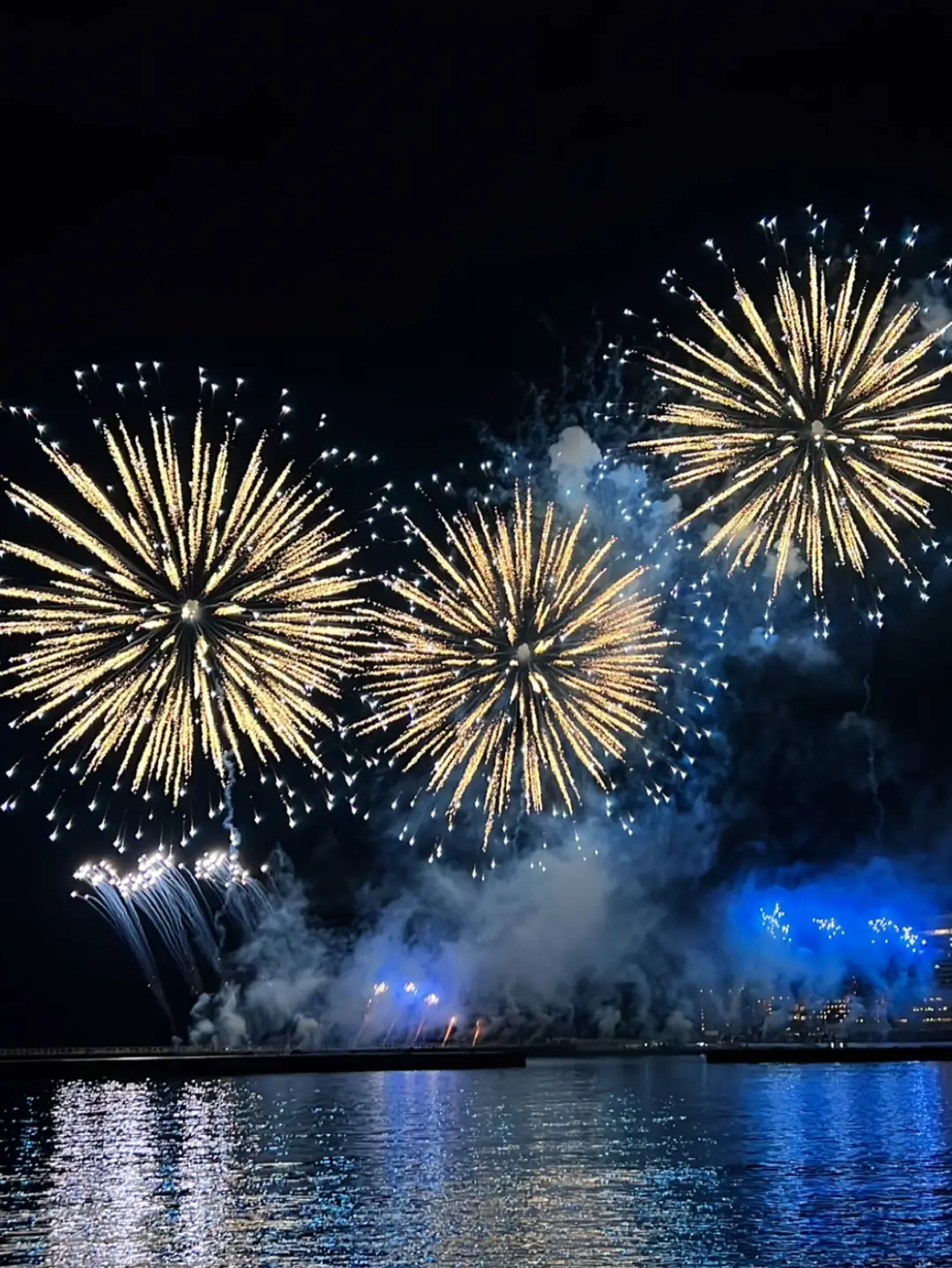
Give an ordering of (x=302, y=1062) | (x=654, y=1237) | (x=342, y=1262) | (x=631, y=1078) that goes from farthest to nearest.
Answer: (x=302, y=1062)
(x=631, y=1078)
(x=654, y=1237)
(x=342, y=1262)

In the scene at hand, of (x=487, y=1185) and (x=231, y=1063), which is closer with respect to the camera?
(x=487, y=1185)

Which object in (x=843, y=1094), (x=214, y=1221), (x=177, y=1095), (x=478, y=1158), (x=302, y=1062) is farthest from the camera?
(x=302, y=1062)

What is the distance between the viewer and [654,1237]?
118ft

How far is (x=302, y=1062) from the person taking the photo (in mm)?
178375

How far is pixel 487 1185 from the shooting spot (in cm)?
4619

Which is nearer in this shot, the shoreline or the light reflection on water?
the light reflection on water

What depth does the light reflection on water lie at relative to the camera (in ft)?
115

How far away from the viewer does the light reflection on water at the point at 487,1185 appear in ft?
115

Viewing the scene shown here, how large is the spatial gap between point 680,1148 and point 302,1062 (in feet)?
417

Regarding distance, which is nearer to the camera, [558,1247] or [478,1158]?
[558,1247]

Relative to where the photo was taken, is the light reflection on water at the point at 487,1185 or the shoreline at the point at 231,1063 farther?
the shoreline at the point at 231,1063

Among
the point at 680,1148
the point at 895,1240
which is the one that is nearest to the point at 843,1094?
the point at 680,1148

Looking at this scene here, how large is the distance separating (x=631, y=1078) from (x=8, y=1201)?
115m

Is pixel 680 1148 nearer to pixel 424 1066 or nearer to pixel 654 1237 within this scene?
pixel 654 1237
